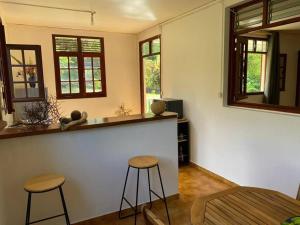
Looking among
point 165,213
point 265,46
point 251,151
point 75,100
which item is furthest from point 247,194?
point 75,100

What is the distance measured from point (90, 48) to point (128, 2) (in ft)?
7.91

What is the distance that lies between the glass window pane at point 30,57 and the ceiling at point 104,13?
58cm

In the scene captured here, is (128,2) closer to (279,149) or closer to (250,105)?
(250,105)

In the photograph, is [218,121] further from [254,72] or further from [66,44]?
[66,44]

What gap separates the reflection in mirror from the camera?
9.97 feet

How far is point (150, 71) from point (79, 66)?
168 centimetres

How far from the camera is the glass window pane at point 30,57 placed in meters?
4.78

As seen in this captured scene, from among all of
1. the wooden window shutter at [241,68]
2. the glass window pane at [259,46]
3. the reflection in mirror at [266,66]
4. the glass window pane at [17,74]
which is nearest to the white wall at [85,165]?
the wooden window shutter at [241,68]

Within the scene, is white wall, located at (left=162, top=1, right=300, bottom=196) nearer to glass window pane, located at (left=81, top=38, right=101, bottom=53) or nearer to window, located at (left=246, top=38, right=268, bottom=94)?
window, located at (left=246, top=38, right=268, bottom=94)

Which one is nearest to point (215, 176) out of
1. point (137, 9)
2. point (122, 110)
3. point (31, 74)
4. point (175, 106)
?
point (175, 106)

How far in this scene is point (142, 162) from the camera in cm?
227

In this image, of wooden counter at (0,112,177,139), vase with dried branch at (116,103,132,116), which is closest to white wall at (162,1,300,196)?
wooden counter at (0,112,177,139)

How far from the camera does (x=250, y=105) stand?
2930 mm

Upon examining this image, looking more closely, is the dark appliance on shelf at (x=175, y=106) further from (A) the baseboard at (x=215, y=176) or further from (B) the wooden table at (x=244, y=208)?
(B) the wooden table at (x=244, y=208)
